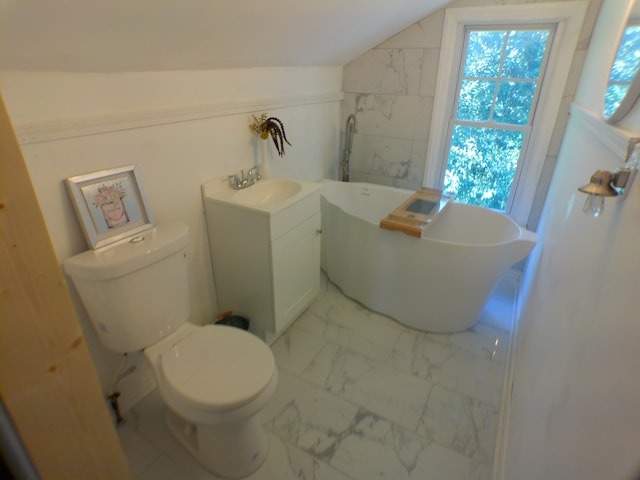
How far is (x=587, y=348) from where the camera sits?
2.42 ft

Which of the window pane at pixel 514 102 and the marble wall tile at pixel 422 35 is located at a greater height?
the marble wall tile at pixel 422 35

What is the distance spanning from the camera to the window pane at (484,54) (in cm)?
248

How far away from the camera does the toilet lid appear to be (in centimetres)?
126

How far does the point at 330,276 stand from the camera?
2.73 metres

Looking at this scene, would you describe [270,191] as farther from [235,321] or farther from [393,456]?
[393,456]

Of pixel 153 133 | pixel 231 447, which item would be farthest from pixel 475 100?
pixel 231 447

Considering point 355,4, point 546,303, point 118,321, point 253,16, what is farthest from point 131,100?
point 546,303

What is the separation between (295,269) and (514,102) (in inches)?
79.3

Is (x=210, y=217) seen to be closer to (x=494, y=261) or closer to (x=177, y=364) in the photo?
(x=177, y=364)

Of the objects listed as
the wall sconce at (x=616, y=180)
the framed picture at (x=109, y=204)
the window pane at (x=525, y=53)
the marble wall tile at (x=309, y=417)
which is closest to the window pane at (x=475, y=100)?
the window pane at (x=525, y=53)

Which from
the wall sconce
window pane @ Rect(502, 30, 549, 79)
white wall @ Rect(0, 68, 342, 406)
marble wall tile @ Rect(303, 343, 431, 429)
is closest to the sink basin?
white wall @ Rect(0, 68, 342, 406)

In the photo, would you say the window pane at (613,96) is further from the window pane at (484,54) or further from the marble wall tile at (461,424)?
the window pane at (484,54)

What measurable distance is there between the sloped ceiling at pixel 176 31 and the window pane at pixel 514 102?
32.9 inches

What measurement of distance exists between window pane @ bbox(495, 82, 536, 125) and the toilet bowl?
7.88 ft
